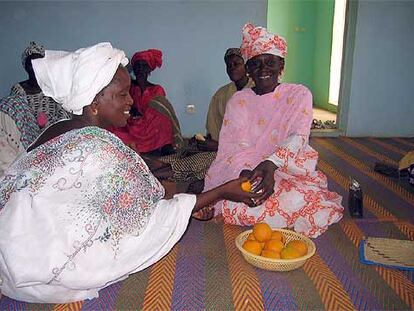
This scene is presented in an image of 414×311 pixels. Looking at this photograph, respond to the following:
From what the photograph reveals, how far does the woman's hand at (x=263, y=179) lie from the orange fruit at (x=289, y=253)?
14.1 inches

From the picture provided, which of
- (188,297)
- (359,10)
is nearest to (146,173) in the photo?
(188,297)

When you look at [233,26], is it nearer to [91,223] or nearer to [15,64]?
[15,64]

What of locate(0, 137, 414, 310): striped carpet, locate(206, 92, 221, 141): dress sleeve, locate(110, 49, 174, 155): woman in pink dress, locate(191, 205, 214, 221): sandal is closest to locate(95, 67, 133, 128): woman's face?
locate(0, 137, 414, 310): striped carpet

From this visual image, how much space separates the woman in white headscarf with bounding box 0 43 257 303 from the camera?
5.31 ft

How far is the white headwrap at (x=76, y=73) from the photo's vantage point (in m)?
1.72

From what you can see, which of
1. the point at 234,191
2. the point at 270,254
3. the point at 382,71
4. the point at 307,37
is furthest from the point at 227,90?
the point at 307,37

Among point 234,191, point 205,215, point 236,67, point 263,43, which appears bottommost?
point 205,215

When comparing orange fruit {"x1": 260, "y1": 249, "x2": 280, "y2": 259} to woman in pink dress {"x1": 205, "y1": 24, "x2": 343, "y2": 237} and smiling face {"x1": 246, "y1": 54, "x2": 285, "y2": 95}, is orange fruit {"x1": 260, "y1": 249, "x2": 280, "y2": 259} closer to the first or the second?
woman in pink dress {"x1": 205, "y1": 24, "x2": 343, "y2": 237}

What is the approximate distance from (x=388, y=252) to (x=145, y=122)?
3245 mm

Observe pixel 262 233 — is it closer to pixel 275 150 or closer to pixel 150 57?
pixel 275 150

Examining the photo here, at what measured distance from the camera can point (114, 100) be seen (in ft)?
6.06

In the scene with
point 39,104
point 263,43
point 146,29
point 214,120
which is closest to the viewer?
point 263,43

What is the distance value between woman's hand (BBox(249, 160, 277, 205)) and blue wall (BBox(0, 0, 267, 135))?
146 inches

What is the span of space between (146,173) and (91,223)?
354 mm
